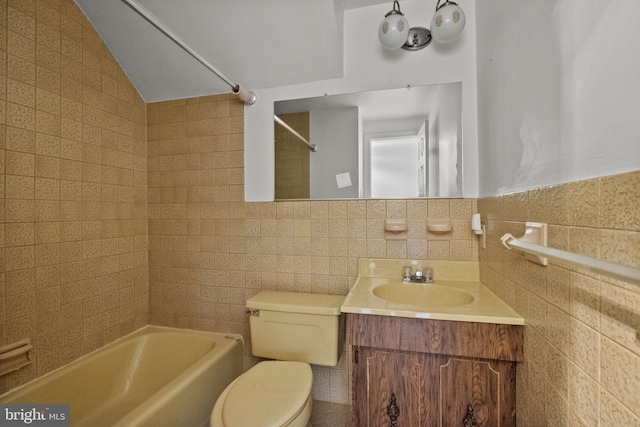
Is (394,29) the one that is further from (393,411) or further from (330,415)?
(330,415)

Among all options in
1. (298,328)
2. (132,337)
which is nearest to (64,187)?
(132,337)

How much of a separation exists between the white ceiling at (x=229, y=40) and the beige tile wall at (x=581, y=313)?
1255mm

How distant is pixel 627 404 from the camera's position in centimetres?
48

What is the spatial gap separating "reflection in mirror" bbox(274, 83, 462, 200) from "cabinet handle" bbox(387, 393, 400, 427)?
0.95 metres

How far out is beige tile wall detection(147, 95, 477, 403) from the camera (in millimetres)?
1503

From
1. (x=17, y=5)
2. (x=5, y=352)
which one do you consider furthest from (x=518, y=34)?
(x=5, y=352)

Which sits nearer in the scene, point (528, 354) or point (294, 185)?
point (528, 354)

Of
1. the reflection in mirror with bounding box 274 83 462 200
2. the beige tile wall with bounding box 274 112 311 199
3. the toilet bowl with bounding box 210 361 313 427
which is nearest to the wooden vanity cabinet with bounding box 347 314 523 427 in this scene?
the toilet bowl with bounding box 210 361 313 427

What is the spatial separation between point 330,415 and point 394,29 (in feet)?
6.85

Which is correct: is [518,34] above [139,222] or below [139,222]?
above

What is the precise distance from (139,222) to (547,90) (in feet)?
7.35

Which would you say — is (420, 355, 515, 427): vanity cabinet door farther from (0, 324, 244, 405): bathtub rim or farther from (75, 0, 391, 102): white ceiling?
(75, 0, 391, 102): white ceiling

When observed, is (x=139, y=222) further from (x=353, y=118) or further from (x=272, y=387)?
(x=353, y=118)

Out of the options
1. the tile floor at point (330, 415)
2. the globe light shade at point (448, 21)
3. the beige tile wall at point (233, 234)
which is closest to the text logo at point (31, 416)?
the beige tile wall at point (233, 234)
